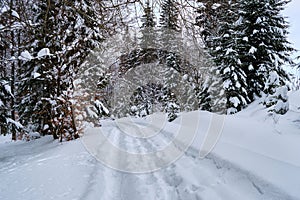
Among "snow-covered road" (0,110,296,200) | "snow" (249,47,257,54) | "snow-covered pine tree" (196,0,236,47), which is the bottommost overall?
"snow-covered road" (0,110,296,200)

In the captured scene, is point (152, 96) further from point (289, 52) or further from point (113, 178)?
point (113, 178)

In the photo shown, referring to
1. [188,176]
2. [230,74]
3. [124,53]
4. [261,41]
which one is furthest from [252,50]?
[188,176]

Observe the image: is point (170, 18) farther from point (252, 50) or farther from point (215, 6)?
point (252, 50)

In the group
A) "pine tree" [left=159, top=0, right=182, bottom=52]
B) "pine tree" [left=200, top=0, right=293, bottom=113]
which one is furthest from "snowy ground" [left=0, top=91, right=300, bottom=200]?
"pine tree" [left=200, top=0, right=293, bottom=113]

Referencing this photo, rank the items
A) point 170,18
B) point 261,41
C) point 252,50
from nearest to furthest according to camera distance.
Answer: point 170,18 < point 252,50 < point 261,41

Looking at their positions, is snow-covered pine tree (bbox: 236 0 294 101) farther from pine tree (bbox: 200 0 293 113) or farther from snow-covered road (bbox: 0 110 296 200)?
snow-covered road (bbox: 0 110 296 200)

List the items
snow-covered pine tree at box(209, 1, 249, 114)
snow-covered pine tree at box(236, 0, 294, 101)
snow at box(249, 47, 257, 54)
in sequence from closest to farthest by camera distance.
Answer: snow-covered pine tree at box(209, 1, 249, 114)
snow at box(249, 47, 257, 54)
snow-covered pine tree at box(236, 0, 294, 101)

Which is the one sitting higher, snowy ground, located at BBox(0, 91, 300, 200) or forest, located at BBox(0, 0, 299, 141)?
forest, located at BBox(0, 0, 299, 141)

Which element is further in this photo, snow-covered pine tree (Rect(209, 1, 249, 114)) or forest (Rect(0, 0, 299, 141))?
snow-covered pine tree (Rect(209, 1, 249, 114))

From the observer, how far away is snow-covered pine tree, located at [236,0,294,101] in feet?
44.9

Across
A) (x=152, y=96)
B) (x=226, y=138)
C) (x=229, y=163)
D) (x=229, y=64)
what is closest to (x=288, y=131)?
(x=226, y=138)

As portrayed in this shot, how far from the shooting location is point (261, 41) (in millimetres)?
13977

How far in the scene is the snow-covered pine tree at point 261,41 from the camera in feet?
44.9

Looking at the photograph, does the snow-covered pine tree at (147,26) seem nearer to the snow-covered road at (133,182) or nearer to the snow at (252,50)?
the snow-covered road at (133,182)
